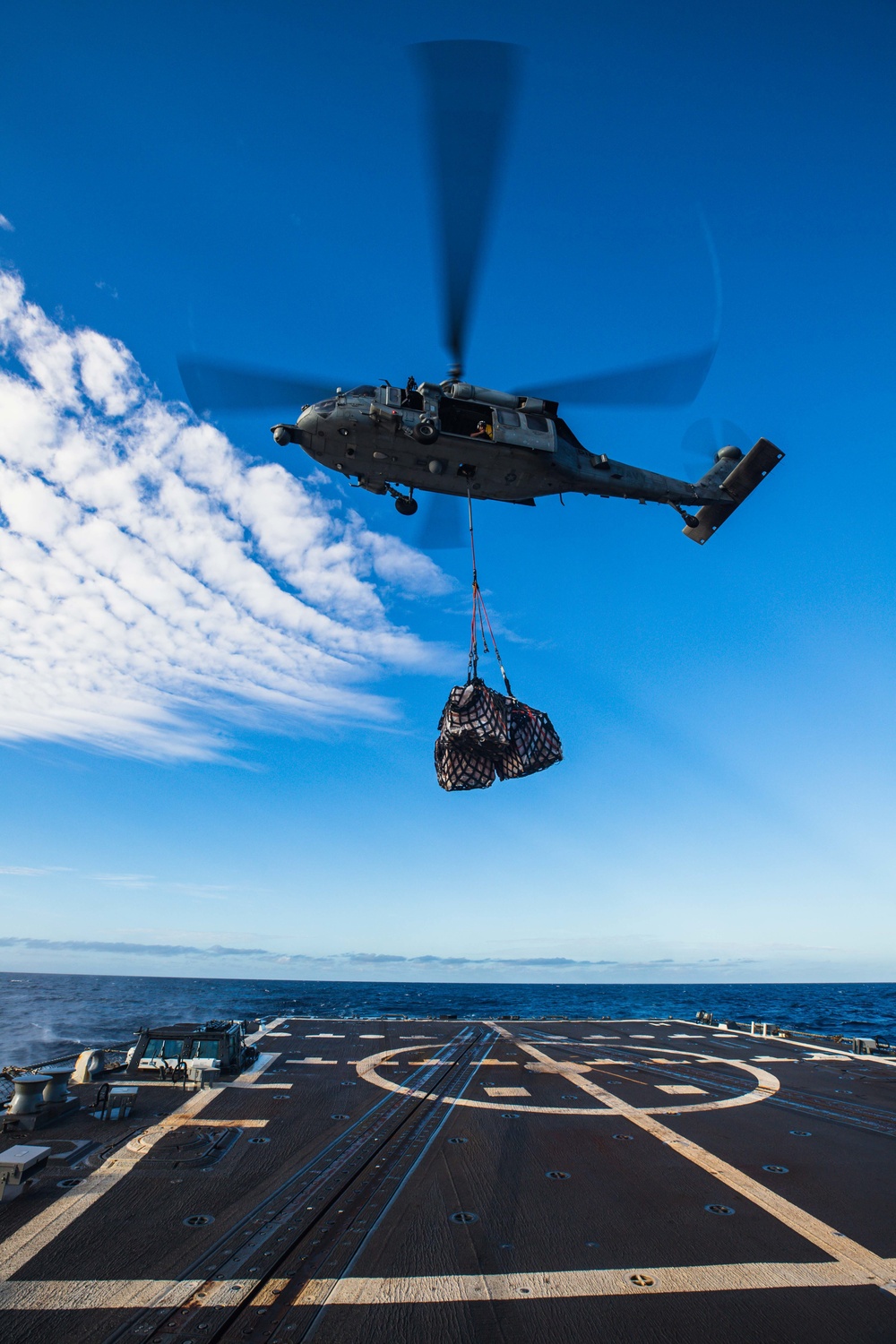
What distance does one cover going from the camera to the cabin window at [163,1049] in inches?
782

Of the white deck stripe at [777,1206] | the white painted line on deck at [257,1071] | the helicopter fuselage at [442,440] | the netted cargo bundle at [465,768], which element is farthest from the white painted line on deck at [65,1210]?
the helicopter fuselage at [442,440]

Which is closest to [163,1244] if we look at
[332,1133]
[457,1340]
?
[457,1340]

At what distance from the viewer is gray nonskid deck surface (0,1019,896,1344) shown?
776 cm

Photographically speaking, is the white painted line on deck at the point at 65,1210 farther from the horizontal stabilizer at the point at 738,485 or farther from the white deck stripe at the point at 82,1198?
the horizontal stabilizer at the point at 738,485

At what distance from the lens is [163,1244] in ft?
30.6

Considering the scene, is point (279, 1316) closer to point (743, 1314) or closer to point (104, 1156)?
point (743, 1314)

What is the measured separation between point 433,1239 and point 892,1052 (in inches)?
1248

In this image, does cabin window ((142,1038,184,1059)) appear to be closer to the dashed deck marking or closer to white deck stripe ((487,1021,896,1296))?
white deck stripe ((487,1021,896,1296))

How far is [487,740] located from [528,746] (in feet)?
3.87

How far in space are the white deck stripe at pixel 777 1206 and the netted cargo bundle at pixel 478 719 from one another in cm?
977

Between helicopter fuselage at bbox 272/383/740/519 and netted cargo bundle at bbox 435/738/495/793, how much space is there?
7791 millimetres

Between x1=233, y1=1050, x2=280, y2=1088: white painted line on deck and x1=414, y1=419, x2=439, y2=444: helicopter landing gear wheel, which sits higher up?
x1=414, y1=419, x2=439, y2=444: helicopter landing gear wheel

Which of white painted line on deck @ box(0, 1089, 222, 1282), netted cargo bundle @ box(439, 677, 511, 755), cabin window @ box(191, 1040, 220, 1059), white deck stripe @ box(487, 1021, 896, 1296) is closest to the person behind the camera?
white painted line on deck @ box(0, 1089, 222, 1282)

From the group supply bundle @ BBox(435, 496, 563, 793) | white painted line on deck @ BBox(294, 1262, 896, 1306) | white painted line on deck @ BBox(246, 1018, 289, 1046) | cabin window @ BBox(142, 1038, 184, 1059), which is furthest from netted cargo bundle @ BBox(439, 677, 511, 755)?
white painted line on deck @ BBox(246, 1018, 289, 1046)
